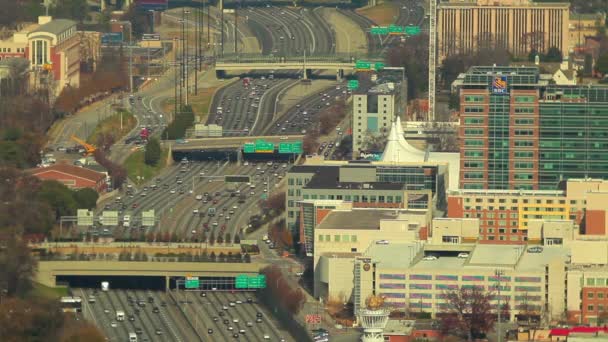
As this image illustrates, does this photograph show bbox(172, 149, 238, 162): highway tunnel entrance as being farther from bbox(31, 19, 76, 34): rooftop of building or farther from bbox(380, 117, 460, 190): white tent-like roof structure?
bbox(31, 19, 76, 34): rooftop of building

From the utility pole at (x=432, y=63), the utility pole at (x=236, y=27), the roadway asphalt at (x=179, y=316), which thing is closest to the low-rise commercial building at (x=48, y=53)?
the utility pole at (x=236, y=27)

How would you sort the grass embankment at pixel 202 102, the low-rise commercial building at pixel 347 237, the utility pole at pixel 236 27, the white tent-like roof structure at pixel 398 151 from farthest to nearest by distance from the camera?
the utility pole at pixel 236 27 < the grass embankment at pixel 202 102 < the white tent-like roof structure at pixel 398 151 < the low-rise commercial building at pixel 347 237

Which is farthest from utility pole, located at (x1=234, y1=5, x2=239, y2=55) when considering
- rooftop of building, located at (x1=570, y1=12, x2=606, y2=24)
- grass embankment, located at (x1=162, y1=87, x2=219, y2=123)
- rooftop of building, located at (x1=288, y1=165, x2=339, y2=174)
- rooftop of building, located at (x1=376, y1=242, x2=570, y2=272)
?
rooftop of building, located at (x1=376, y1=242, x2=570, y2=272)

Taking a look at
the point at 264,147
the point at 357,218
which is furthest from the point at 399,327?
the point at 264,147

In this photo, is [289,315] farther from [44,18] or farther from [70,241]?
[44,18]

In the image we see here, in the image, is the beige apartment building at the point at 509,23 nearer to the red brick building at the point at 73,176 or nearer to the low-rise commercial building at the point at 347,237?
the red brick building at the point at 73,176

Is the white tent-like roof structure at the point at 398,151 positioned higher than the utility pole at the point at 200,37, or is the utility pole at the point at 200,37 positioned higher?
the utility pole at the point at 200,37

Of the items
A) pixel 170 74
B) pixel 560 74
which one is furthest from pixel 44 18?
pixel 560 74

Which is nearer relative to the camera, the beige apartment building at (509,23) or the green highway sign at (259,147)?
the green highway sign at (259,147)
